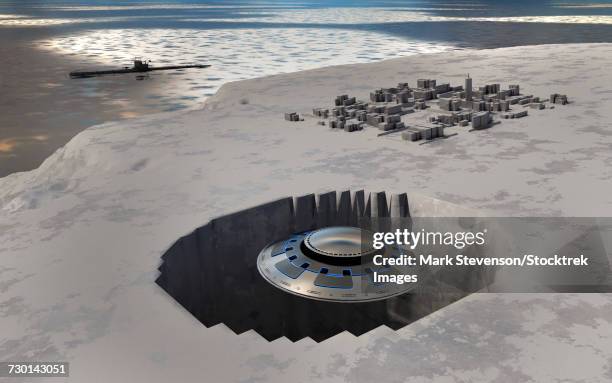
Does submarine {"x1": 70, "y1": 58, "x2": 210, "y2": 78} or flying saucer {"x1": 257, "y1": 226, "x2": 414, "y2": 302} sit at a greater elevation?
flying saucer {"x1": 257, "y1": 226, "x2": 414, "y2": 302}

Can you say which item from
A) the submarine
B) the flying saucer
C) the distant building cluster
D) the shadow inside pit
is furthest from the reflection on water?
the flying saucer

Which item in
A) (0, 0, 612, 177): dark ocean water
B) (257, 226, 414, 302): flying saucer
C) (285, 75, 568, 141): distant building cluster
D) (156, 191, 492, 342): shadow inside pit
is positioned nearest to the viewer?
(257, 226, 414, 302): flying saucer

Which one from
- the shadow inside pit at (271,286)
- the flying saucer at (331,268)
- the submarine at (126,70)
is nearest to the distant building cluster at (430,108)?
the shadow inside pit at (271,286)

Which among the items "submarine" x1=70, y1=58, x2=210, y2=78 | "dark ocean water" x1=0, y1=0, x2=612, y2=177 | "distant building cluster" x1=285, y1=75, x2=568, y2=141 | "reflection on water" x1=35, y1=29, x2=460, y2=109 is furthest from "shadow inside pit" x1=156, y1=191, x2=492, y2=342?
"submarine" x1=70, y1=58, x2=210, y2=78

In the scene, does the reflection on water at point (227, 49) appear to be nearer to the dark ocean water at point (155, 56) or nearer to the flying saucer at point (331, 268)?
the dark ocean water at point (155, 56)

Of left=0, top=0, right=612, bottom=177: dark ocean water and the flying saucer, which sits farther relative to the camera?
left=0, top=0, right=612, bottom=177: dark ocean water

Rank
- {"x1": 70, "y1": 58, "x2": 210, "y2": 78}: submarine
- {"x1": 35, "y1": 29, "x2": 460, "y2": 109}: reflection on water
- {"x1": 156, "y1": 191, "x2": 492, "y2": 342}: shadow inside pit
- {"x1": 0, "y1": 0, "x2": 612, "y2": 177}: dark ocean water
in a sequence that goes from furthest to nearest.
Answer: {"x1": 70, "y1": 58, "x2": 210, "y2": 78}: submarine < {"x1": 35, "y1": 29, "x2": 460, "y2": 109}: reflection on water < {"x1": 0, "y1": 0, "x2": 612, "y2": 177}: dark ocean water < {"x1": 156, "y1": 191, "x2": 492, "y2": 342}: shadow inside pit

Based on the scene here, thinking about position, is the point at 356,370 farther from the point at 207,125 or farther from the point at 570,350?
the point at 207,125

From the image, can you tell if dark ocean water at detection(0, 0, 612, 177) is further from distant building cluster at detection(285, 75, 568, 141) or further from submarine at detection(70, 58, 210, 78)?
distant building cluster at detection(285, 75, 568, 141)
